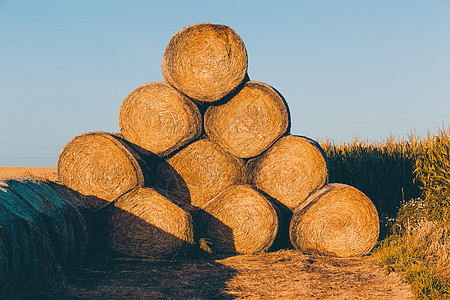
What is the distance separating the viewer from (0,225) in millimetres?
4059

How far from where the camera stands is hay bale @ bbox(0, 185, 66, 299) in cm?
400

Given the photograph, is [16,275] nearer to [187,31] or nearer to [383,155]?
[187,31]

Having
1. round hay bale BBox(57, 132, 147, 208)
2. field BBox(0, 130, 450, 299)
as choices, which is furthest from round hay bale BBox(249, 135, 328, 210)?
round hay bale BBox(57, 132, 147, 208)

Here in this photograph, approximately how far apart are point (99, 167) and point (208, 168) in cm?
176

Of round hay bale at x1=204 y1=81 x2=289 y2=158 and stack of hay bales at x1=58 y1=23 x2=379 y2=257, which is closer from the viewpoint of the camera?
stack of hay bales at x1=58 y1=23 x2=379 y2=257

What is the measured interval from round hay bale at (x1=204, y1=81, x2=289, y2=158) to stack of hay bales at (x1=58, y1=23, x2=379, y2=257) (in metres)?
0.02

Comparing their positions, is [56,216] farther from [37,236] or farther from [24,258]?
[24,258]

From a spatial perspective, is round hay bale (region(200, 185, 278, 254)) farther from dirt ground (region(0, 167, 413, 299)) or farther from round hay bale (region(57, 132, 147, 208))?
round hay bale (region(57, 132, 147, 208))

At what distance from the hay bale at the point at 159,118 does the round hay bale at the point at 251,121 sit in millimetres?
445

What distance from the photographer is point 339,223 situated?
677 cm

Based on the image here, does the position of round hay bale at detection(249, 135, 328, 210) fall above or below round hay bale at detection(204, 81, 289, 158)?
below

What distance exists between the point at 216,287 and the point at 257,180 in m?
2.33

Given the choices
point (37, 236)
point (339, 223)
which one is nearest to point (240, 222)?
point (339, 223)

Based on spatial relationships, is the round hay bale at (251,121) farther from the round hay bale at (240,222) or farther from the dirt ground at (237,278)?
the dirt ground at (237,278)
